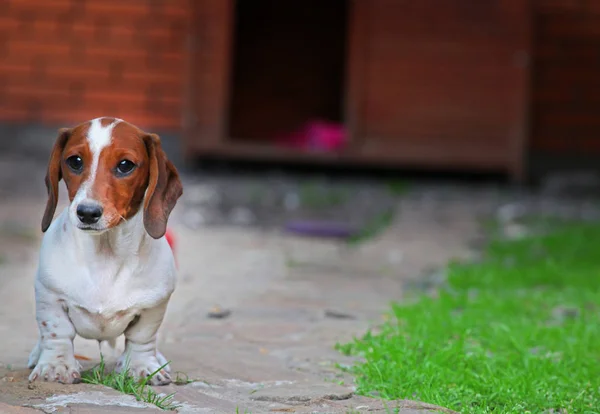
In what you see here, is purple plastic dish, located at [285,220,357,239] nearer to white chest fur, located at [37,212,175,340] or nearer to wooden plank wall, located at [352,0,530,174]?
wooden plank wall, located at [352,0,530,174]

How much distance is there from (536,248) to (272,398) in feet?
14.1

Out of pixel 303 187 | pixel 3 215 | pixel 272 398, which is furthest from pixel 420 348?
pixel 303 187

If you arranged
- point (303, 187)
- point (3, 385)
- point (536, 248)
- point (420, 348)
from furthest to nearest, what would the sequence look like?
point (303, 187), point (536, 248), point (420, 348), point (3, 385)

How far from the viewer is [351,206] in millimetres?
8922

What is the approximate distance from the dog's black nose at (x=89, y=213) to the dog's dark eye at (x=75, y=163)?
170 millimetres

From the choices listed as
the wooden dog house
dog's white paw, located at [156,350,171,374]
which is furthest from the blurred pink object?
dog's white paw, located at [156,350,171,374]

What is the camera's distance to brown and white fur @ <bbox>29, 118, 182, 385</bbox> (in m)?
3.01

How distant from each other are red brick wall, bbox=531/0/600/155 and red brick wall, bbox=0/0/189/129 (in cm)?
394

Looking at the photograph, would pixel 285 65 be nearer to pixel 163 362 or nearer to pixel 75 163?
pixel 163 362

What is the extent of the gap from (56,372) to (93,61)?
863 cm

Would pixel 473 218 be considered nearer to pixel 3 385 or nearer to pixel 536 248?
pixel 536 248

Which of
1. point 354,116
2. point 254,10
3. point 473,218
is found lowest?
point 473,218

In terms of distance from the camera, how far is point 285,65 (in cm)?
1356

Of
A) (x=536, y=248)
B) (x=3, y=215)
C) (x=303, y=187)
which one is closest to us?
(x=536, y=248)
